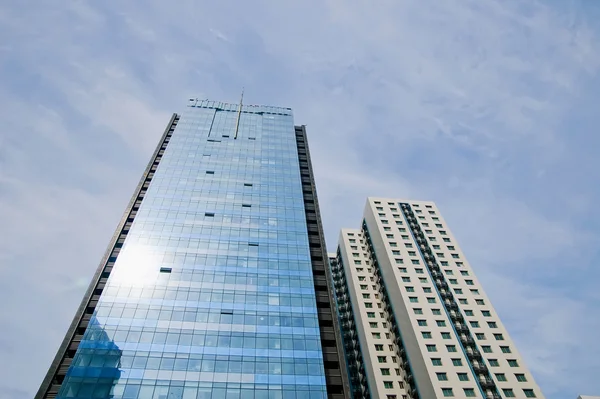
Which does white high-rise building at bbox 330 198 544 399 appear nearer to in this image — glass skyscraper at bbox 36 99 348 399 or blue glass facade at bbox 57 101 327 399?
glass skyscraper at bbox 36 99 348 399

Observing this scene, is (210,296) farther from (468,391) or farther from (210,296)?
(468,391)

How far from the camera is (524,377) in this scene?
52.2 meters

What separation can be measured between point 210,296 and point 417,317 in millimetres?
34606

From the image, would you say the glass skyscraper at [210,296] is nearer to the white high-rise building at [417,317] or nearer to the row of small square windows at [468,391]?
the row of small square windows at [468,391]

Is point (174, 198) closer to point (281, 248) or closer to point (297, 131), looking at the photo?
point (281, 248)

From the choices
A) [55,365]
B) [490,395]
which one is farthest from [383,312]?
[55,365]

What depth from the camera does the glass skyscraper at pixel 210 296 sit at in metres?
34.5

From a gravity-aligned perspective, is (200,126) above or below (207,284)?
above

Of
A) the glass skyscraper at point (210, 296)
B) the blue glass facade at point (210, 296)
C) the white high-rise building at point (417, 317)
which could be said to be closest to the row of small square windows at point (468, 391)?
the white high-rise building at point (417, 317)

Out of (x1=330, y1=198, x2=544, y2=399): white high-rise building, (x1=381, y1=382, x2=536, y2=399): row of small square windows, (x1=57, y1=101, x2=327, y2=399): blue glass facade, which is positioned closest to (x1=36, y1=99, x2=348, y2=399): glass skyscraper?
(x1=57, y1=101, x2=327, y2=399): blue glass facade

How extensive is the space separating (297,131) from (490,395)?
190 feet

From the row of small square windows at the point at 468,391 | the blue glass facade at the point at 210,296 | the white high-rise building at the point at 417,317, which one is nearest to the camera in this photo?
the blue glass facade at the point at 210,296

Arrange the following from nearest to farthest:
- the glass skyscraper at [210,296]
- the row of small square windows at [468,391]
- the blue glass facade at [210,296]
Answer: the blue glass facade at [210,296], the glass skyscraper at [210,296], the row of small square windows at [468,391]

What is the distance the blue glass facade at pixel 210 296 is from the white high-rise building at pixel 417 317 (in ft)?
78.3
